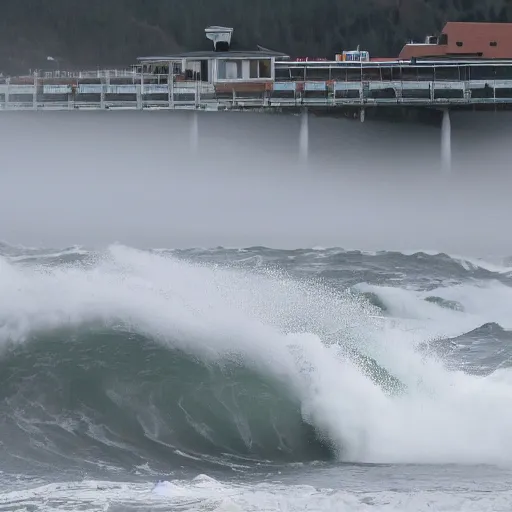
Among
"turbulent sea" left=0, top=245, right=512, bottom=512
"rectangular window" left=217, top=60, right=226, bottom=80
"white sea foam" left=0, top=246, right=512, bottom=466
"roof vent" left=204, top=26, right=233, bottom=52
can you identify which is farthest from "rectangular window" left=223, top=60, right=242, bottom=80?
"turbulent sea" left=0, top=245, right=512, bottom=512

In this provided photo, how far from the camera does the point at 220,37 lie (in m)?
49.0

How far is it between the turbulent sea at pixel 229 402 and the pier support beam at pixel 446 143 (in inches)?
835

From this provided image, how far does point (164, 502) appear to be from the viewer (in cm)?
1422

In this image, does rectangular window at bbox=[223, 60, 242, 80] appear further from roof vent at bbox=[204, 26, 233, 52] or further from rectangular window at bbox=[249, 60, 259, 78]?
roof vent at bbox=[204, 26, 233, 52]

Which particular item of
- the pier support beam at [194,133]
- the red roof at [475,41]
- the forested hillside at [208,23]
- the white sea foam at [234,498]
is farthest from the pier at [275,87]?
the white sea foam at [234,498]

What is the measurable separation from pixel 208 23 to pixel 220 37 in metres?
9.25

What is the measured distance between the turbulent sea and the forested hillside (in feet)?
117

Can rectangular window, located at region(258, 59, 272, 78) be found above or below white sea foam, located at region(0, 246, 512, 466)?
above

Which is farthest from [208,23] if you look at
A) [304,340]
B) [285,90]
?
[304,340]

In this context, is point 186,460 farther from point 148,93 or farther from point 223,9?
point 223,9

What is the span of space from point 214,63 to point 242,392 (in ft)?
98.3

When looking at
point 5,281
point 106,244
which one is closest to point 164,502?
point 5,281

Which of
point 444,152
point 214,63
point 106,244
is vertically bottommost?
point 106,244

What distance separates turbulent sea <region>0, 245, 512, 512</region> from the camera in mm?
14961
